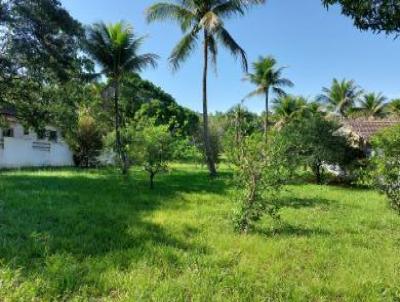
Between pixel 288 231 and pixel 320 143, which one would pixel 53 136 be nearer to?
pixel 320 143

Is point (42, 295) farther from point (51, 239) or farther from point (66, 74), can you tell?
point (66, 74)

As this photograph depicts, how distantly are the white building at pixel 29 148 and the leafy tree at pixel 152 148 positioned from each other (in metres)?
7.54

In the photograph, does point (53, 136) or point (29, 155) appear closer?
point (29, 155)

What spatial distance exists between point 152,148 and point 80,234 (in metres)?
6.96

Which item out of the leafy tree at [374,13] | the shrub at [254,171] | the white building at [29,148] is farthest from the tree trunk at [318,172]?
the leafy tree at [374,13]

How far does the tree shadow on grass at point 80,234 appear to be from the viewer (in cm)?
577

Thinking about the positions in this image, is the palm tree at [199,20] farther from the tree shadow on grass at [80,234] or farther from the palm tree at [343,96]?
the palm tree at [343,96]

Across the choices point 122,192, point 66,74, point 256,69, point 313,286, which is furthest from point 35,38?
point 256,69

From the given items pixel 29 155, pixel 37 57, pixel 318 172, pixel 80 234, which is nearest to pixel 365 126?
pixel 318 172

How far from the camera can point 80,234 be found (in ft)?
25.0

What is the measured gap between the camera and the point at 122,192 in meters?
13.4

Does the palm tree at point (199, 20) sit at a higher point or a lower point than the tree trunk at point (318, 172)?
higher

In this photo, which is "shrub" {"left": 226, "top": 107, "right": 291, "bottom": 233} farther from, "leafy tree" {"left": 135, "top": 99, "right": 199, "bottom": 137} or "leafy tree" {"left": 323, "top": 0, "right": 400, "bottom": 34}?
"leafy tree" {"left": 135, "top": 99, "right": 199, "bottom": 137}

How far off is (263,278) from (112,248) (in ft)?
8.08
